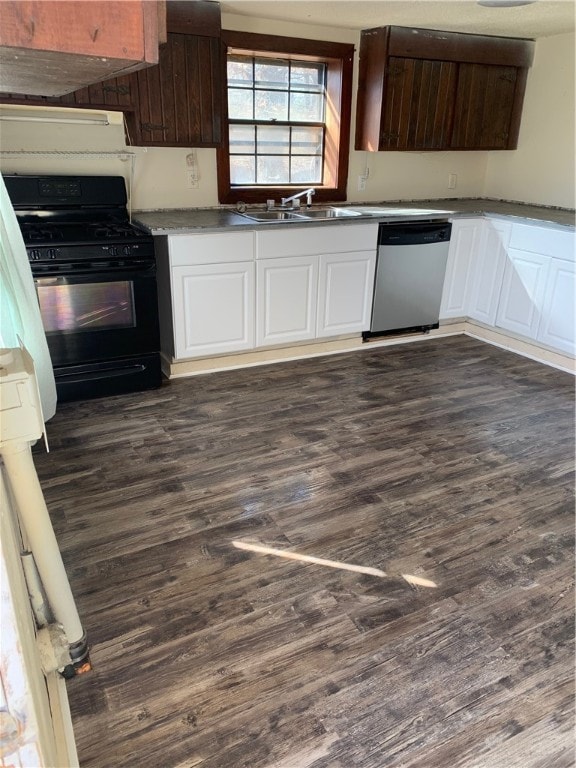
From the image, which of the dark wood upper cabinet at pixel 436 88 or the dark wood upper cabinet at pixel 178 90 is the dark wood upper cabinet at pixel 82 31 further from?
the dark wood upper cabinet at pixel 436 88

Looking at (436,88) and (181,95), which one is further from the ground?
(436,88)

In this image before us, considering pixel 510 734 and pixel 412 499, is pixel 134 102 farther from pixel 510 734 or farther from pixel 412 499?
pixel 510 734

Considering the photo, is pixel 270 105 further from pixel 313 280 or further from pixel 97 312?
pixel 97 312

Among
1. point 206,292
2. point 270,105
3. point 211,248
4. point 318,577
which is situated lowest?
point 318,577

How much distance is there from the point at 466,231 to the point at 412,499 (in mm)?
2510

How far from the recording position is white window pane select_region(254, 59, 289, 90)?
3.77 m

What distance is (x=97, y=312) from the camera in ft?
Answer: 10.2

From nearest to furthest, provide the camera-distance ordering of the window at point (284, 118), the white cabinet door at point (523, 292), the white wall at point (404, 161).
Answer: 1. the white wall at point (404, 161)
2. the window at point (284, 118)
3. the white cabinet door at point (523, 292)

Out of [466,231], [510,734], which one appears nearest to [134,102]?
[466,231]

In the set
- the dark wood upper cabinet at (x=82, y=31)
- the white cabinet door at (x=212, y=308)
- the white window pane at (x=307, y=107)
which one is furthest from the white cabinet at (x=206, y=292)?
the dark wood upper cabinet at (x=82, y=31)

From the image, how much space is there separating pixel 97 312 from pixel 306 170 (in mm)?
2034

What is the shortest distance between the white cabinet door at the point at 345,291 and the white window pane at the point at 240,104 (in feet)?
3.72

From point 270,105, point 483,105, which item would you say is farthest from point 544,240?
point 270,105

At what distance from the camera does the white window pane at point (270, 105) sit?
3838 mm
